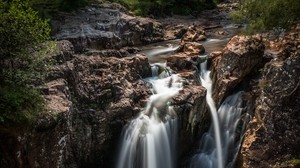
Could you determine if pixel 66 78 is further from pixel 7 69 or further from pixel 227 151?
pixel 227 151

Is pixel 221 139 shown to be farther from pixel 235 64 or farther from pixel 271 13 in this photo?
pixel 271 13

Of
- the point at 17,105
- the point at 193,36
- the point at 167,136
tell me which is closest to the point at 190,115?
the point at 167,136

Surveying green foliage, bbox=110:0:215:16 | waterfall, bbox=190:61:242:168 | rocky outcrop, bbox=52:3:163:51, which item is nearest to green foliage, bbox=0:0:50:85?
waterfall, bbox=190:61:242:168

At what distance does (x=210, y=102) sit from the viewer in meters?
17.4

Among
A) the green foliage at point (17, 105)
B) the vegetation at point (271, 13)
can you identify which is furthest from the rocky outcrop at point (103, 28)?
the vegetation at point (271, 13)

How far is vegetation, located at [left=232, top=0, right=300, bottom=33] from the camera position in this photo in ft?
47.3

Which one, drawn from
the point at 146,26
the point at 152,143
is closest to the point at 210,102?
the point at 152,143

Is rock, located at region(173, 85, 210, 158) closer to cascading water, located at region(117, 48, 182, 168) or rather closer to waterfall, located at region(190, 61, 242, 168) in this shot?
cascading water, located at region(117, 48, 182, 168)

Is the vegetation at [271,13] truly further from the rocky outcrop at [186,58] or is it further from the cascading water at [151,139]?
the cascading water at [151,139]

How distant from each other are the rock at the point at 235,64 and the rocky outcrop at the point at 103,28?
27.8 ft

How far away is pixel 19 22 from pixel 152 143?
7226mm

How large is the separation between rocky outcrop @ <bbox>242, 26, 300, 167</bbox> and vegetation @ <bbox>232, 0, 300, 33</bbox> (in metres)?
1.41

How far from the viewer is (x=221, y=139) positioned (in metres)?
16.3

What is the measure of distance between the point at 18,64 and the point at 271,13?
10.0 meters
